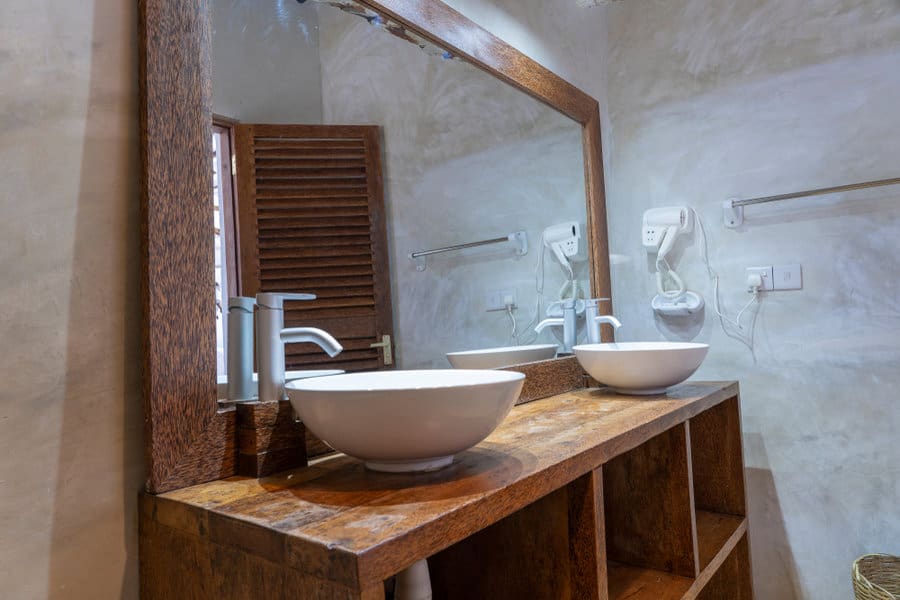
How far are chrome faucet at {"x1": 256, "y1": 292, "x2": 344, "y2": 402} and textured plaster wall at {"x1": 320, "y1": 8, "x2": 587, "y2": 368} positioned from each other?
0.96 feet

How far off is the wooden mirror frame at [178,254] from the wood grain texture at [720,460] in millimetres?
1383

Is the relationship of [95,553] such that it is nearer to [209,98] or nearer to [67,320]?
[67,320]

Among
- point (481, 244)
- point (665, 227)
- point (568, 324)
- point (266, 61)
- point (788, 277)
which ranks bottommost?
point (568, 324)

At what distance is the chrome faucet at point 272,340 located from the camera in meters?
0.95

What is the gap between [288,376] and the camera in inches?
40.2

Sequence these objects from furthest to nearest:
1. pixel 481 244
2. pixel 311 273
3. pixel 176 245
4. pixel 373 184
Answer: pixel 481 244, pixel 373 184, pixel 311 273, pixel 176 245

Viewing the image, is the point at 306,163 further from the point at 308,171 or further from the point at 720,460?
the point at 720,460

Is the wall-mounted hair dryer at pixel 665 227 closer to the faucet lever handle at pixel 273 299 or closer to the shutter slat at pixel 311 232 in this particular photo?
the shutter slat at pixel 311 232

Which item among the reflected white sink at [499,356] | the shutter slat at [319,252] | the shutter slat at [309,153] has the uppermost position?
the shutter slat at [309,153]

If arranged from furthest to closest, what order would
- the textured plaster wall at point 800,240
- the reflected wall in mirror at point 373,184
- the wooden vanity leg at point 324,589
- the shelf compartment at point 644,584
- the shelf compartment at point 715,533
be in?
the textured plaster wall at point 800,240 < the shelf compartment at point 715,533 < the shelf compartment at point 644,584 < the reflected wall in mirror at point 373,184 < the wooden vanity leg at point 324,589

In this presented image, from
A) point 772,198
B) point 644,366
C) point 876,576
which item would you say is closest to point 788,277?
point 772,198

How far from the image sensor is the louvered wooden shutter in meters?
1.02

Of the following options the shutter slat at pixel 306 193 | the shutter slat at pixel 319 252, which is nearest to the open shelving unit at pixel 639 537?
the shutter slat at pixel 319 252

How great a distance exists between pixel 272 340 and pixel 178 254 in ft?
0.65
